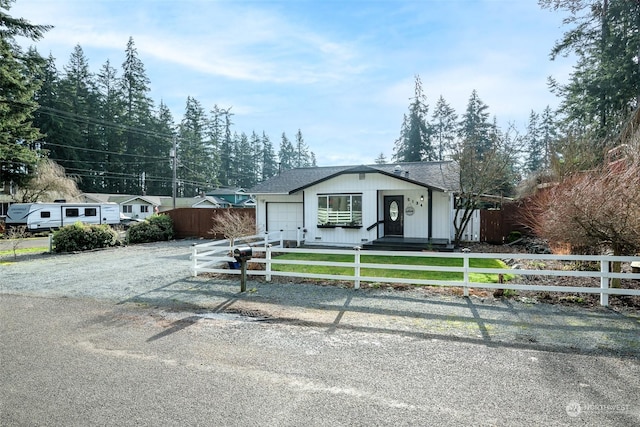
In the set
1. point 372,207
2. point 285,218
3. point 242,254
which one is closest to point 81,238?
point 285,218

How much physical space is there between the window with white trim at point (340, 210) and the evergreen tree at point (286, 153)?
64968 mm

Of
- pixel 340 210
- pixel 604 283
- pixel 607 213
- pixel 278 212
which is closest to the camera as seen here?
pixel 604 283

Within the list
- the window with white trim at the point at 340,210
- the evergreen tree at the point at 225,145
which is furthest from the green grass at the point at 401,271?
the evergreen tree at the point at 225,145

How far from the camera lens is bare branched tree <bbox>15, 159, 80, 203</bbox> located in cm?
3036

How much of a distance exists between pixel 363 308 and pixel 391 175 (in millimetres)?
9212

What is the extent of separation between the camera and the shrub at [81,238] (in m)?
15.5

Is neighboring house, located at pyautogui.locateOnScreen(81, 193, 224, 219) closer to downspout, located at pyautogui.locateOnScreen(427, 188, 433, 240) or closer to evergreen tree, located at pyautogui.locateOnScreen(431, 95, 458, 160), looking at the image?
evergreen tree, located at pyautogui.locateOnScreen(431, 95, 458, 160)

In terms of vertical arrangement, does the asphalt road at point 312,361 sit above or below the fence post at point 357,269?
below

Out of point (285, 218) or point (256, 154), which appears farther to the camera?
point (256, 154)

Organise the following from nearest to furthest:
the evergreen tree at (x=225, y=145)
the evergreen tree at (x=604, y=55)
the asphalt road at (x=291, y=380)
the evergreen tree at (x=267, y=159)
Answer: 1. the asphalt road at (x=291, y=380)
2. the evergreen tree at (x=604, y=55)
3. the evergreen tree at (x=225, y=145)
4. the evergreen tree at (x=267, y=159)

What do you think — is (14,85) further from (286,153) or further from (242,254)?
(286,153)

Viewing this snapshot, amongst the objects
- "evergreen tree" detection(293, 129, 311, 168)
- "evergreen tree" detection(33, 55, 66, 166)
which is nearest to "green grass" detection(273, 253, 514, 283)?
"evergreen tree" detection(33, 55, 66, 166)

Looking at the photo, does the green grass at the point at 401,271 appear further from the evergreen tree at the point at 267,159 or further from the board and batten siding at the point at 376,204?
the evergreen tree at the point at 267,159

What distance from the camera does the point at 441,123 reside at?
48406mm
